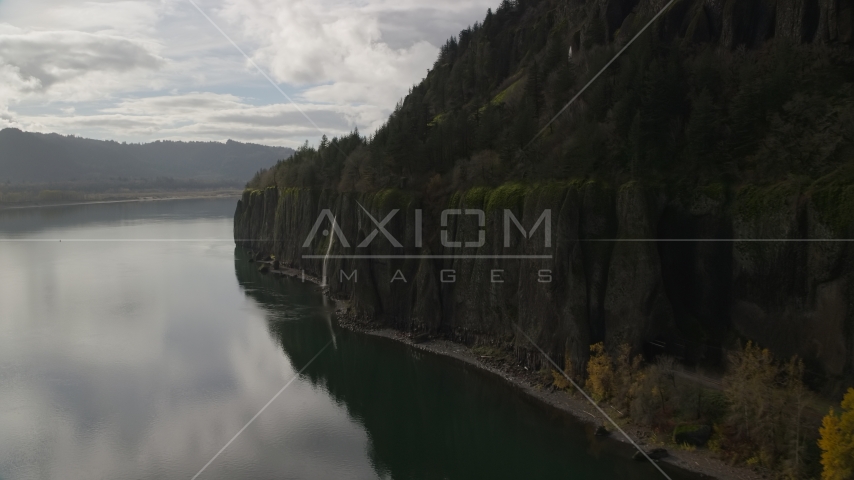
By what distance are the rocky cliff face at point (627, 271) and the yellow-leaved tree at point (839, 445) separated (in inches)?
223

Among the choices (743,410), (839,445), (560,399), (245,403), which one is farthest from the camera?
(245,403)

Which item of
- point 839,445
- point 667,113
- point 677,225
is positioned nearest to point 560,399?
point 677,225

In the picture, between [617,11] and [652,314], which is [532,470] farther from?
[617,11]

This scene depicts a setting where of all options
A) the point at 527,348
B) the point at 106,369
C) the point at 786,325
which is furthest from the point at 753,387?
the point at 106,369

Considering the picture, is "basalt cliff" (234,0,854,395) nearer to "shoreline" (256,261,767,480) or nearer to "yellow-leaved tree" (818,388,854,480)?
"shoreline" (256,261,767,480)

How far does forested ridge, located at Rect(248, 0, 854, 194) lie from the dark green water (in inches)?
717

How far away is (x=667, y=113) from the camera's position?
139ft

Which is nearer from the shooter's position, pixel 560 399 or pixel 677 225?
pixel 560 399

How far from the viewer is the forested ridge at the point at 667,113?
37.1 meters

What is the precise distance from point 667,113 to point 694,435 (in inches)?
934

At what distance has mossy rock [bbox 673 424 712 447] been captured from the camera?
30.4 meters
